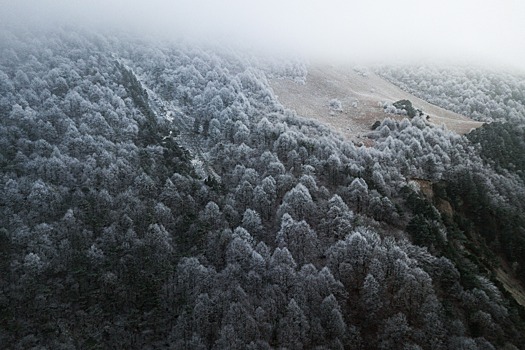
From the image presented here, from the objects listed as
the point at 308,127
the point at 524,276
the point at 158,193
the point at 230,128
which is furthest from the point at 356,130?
the point at 158,193

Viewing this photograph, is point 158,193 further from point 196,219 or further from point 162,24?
point 162,24

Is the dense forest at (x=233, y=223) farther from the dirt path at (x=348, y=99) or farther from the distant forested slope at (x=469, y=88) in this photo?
the distant forested slope at (x=469, y=88)

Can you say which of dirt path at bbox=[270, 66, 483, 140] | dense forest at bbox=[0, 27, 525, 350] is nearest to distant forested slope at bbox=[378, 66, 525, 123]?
dirt path at bbox=[270, 66, 483, 140]

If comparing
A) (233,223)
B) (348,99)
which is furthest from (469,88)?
(233,223)

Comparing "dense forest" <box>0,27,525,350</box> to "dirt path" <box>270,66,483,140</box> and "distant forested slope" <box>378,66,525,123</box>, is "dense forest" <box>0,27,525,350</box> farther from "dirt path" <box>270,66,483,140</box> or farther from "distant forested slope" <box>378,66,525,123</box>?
"distant forested slope" <box>378,66,525,123</box>

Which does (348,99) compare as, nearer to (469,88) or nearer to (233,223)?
(469,88)
